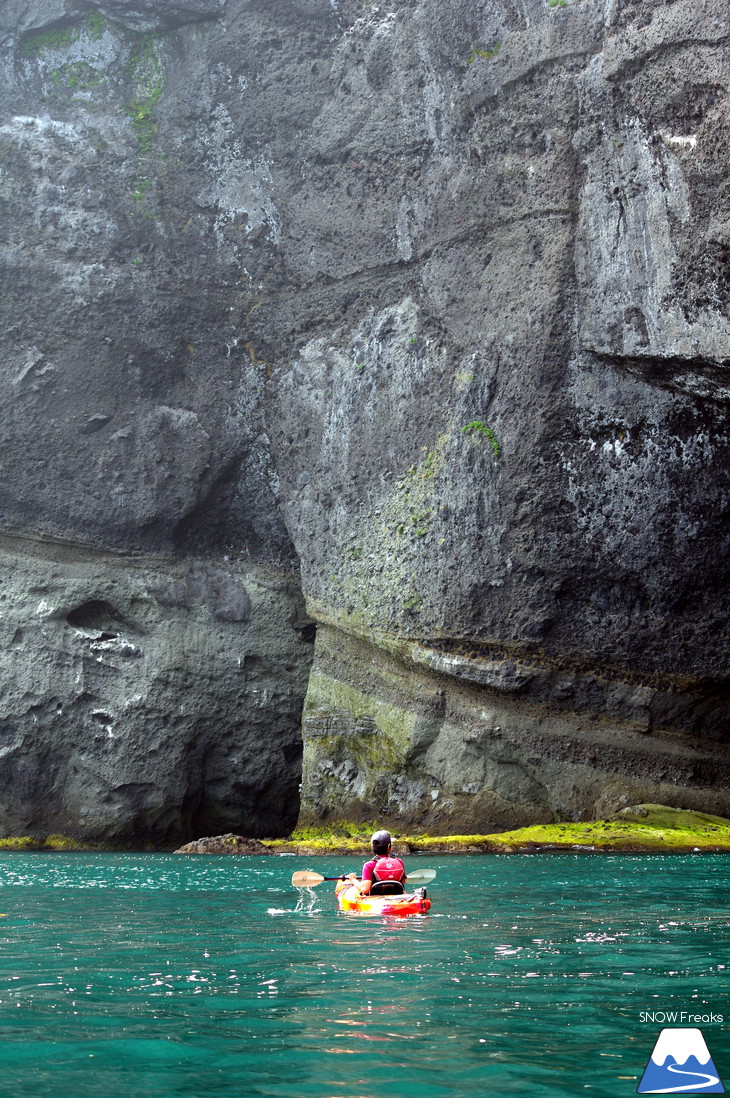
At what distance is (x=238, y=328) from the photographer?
26.5m

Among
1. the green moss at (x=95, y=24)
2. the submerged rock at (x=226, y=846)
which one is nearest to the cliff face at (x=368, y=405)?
the green moss at (x=95, y=24)

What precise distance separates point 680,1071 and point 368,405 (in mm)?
19768

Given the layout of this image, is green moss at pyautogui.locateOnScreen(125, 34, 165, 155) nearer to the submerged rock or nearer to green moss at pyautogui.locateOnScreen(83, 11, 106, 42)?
green moss at pyautogui.locateOnScreen(83, 11, 106, 42)

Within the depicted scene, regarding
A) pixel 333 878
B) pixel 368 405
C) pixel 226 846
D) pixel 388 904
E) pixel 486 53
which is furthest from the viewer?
pixel 368 405

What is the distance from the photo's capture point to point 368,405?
23.9 m

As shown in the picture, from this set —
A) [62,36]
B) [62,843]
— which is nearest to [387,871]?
[62,843]

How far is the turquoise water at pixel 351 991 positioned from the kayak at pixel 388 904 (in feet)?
0.49

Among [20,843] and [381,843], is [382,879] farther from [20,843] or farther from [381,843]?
[20,843]

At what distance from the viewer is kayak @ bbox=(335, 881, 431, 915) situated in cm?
1066

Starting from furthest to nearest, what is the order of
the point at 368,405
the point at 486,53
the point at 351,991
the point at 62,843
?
the point at 62,843
the point at 368,405
the point at 486,53
the point at 351,991

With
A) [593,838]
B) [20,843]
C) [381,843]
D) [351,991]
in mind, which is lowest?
[20,843]

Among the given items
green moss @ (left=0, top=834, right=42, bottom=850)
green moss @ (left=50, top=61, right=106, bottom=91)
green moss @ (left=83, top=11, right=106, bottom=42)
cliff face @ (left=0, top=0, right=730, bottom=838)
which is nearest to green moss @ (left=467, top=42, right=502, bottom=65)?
cliff face @ (left=0, top=0, right=730, bottom=838)

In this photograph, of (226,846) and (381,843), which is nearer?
(381,843)

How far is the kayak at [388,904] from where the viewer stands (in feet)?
35.0
